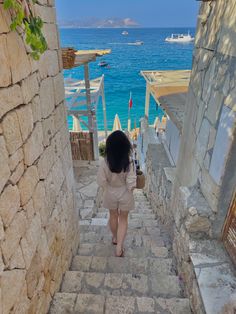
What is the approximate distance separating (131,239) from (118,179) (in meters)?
1.39

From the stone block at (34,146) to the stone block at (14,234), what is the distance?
0.39 meters

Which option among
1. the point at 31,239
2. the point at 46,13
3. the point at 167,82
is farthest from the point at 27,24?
the point at 167,82

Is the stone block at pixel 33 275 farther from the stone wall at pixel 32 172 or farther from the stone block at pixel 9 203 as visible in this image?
the stone block at pixel 9 203

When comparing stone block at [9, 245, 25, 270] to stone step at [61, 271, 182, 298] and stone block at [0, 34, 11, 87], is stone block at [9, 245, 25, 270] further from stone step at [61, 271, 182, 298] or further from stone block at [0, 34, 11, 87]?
stone step at [61, 271, 182, 298]

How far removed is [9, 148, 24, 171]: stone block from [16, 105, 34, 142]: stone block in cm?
11

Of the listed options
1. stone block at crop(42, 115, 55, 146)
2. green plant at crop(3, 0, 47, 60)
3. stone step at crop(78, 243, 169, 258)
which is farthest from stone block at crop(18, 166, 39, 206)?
stone step at crop(78, 243, 169, 258)

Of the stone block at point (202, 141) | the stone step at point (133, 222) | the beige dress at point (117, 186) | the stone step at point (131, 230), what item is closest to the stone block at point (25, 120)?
the beige dress at point (117, 186)

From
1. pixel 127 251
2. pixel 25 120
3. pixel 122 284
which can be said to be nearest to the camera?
pixel 25 120

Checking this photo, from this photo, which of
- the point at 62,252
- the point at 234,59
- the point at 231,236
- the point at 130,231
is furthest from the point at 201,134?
the point at 130,231

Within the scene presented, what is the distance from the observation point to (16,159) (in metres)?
1.54

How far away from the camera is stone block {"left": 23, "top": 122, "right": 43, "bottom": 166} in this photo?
171 cm

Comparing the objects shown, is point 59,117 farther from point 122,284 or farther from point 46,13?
point 122,284

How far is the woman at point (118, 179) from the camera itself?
2602 millimetres

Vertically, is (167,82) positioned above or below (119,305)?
above
